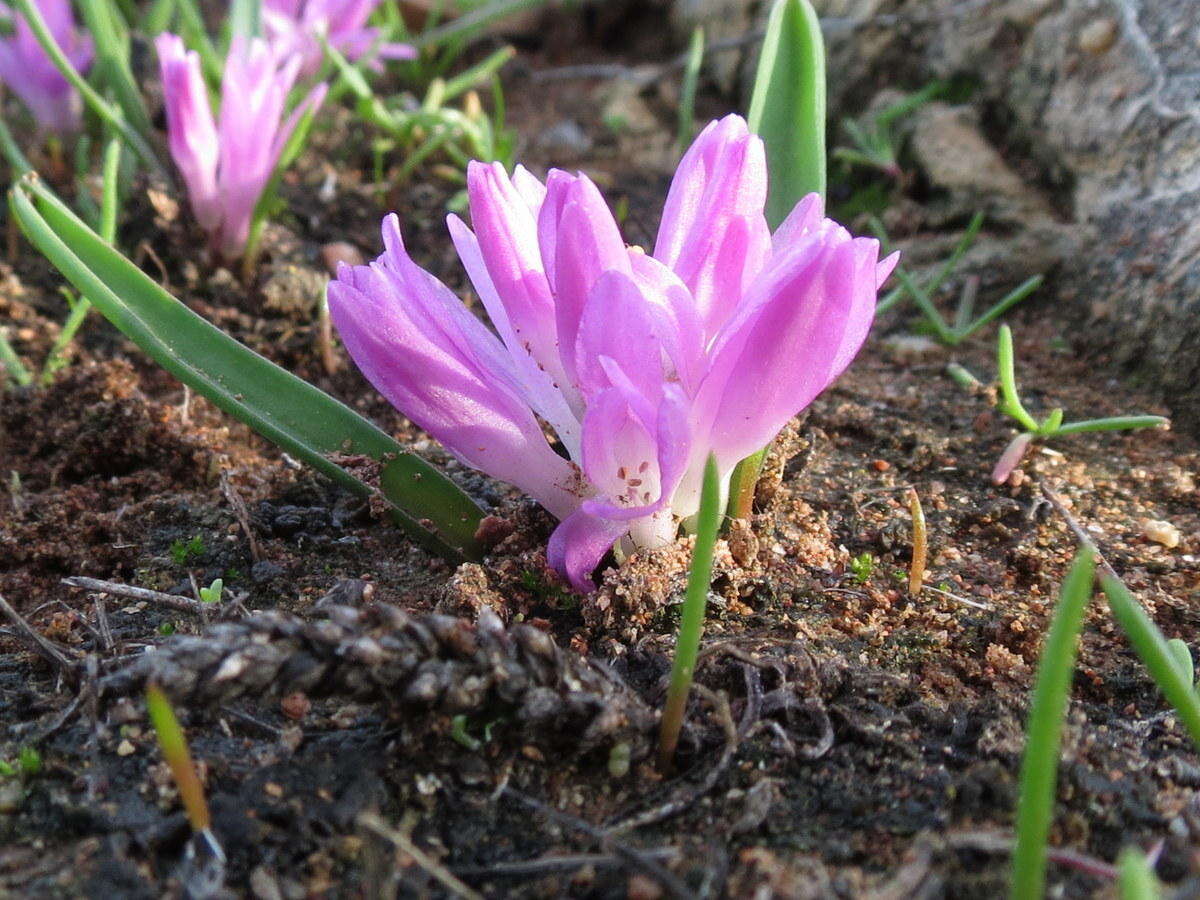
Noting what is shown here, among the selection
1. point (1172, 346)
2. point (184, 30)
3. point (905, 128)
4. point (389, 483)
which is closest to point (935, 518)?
point (1172, 346)

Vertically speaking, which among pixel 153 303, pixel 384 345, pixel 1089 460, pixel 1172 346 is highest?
pixel 1172 346

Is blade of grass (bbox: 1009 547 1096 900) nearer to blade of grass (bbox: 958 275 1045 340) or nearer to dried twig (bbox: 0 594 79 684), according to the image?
dried twig (bbox: 0 594 79 684)

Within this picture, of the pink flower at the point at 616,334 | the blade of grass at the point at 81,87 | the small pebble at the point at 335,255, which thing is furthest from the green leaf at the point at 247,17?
the pink flower at the point at 616,334

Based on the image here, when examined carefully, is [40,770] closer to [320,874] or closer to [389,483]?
[320,874]

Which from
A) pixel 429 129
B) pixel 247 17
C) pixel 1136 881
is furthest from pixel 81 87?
pixel 1136 881

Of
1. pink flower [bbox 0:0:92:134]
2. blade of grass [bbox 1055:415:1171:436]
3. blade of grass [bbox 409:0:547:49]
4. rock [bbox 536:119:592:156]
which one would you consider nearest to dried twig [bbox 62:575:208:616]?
blade of grass [bbox 1055:415:1171:436]

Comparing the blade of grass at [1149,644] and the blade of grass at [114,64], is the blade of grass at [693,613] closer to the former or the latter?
the blade of grass at [1149,644]
